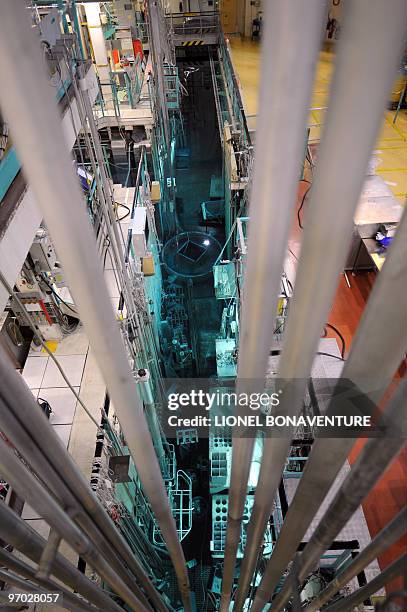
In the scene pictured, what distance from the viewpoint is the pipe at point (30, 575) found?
4.47 ft

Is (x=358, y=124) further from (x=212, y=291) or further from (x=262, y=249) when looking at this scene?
(x=212, y=291)

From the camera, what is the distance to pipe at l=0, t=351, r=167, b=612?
1000 mm

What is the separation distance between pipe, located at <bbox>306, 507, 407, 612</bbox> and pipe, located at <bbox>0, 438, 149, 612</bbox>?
1005mm

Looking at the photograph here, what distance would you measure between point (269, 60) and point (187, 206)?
8902 millimetres

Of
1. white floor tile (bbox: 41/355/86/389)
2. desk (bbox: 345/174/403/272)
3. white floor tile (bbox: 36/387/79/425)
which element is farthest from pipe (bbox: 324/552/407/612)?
desk (bbox: 345/174/403/272)

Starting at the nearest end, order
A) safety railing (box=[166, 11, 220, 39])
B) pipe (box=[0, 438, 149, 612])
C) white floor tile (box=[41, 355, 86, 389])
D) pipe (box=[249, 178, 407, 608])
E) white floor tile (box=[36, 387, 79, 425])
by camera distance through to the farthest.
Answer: pipe (box=[249, 178, 407, 608]) → pipe (box=[0, 438, 149, 612]) → white floor tile (box=[36, 387, 79, 425]) → white floor tile (box=[41, 355, 86, 389]) → safety railing (box=[166, 11, 220, 39])

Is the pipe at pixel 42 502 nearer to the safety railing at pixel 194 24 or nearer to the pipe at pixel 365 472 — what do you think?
the pipe at pixel 365 472

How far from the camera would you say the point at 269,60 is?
53cm

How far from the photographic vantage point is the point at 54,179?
1.97ft

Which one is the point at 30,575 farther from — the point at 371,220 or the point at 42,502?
the point at 371,220

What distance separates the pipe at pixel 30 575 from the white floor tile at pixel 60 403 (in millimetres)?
2840

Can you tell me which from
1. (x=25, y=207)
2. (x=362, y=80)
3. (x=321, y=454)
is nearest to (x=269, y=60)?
(x=362, y=80)

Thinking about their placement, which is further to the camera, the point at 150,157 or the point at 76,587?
the point at 150,157

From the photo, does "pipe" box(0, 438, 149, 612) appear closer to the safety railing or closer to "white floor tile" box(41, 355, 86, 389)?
"white floor tile" box(41, 355, 86, 389)
